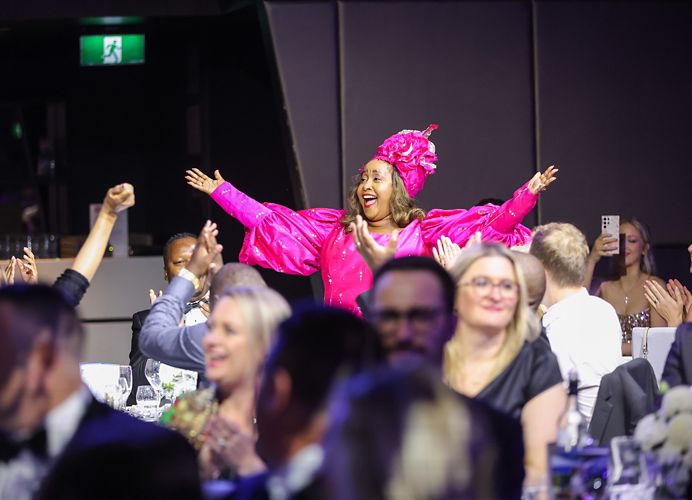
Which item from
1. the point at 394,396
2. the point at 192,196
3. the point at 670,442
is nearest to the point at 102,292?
the point at 192,196

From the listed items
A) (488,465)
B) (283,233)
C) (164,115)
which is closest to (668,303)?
(283,233)

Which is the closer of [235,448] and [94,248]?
[235,448]

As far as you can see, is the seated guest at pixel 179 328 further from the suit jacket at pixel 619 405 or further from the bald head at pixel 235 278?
the suit jacket at pixel 619 405

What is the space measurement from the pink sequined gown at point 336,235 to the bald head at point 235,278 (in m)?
1.67

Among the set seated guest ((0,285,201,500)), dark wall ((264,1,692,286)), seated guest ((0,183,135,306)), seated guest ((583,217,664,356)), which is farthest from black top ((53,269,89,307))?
dark wall ((264,1,692,286))

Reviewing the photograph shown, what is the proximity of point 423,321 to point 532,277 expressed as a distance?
1.13 meters

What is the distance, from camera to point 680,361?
305cm

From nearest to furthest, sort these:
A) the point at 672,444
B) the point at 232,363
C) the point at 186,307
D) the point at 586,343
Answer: the point at 672,444
the point at 232,363
the point at 586,343
the point at 186,307

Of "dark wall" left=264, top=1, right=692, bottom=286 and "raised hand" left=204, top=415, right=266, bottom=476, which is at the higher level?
"dark wall" left=264, top=1, right=692, bottom=286

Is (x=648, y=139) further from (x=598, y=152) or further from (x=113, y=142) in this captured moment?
(x=113, y=142)

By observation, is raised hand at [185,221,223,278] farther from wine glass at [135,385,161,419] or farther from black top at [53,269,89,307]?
wine glass at [135,385,161,419]

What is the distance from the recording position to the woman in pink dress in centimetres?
486

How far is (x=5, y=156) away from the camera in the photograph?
1042 cm

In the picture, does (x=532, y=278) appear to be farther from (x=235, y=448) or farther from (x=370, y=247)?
(x=235, y=448)
